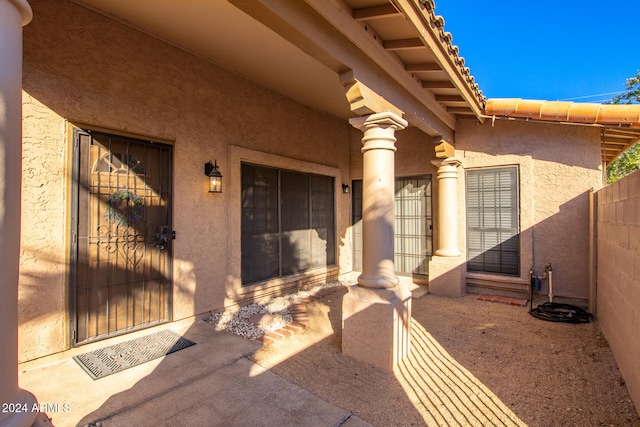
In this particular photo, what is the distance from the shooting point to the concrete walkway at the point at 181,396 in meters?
2.45

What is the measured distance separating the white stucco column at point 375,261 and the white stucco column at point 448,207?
9.13ft

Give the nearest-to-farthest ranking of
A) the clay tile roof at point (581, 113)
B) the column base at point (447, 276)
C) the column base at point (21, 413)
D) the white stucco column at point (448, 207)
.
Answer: the column base at point (21, 413) → the clay tile roof at point (581, 113) → the column base at point (447, 276) → the white stucco column at point (448, 207)

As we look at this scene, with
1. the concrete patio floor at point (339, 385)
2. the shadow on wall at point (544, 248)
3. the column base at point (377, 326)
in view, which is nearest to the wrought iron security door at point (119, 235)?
the concrete patio floor at point (339, 385)

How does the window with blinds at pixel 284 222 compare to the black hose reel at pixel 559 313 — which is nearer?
the black hose reel at pixel 559 313

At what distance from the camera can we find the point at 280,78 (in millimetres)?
5203

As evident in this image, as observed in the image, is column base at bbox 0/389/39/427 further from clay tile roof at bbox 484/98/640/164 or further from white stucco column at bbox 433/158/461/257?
clay tile roof at bbox 484/98/640/164

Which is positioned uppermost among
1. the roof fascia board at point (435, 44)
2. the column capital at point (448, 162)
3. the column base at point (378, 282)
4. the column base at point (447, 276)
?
the roof fascia board at point (435, 44)

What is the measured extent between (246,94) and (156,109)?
5.05 ft

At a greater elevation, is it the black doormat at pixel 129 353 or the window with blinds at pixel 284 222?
the window with blinds at pixel 284 222

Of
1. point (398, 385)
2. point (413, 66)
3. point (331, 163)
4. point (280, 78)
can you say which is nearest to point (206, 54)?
point (280, 78)

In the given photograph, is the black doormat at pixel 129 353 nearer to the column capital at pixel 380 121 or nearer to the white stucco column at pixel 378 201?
the white stucco column at pixel 378 201

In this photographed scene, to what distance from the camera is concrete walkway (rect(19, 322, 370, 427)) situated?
2445mm

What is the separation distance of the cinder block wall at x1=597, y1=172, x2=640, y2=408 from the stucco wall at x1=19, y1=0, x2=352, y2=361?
4491 mm

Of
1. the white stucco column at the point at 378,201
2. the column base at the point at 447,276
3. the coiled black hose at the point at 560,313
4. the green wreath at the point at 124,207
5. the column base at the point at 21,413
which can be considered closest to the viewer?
the column base at the point at 21,413
